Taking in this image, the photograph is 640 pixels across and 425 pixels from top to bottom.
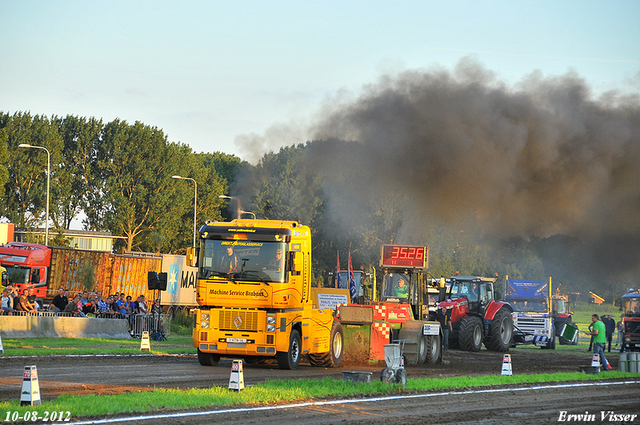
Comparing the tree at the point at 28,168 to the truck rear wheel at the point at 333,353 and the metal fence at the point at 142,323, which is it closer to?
the metal fence at the point at 142,323

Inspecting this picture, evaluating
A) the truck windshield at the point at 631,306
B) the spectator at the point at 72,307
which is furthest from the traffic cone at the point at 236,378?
the truck windshield at the point at 631,306

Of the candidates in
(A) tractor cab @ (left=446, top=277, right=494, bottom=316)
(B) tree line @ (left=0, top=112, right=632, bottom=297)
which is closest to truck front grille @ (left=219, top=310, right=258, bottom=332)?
(A) tractor cab @ (left=446, top=277, right=494, bottom=316)

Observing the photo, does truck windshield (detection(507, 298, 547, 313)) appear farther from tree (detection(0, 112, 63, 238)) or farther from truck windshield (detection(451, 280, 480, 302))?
tree (detection(0, 112, 63, 238))

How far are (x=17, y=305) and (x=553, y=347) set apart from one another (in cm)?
2473

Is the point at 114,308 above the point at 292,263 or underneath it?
underneath

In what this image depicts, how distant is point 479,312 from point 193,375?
1811 cm

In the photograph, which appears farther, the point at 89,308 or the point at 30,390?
the point at 89,308

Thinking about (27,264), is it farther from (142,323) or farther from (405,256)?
(405,256)

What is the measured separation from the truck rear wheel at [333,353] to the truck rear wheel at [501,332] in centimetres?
1187

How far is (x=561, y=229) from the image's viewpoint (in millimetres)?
31781

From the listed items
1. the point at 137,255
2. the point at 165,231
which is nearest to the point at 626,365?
the point at 137,255

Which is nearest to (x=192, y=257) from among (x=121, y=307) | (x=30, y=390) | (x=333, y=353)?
(x=333, y=353)

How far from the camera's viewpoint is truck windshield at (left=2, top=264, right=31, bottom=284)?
38812 mm

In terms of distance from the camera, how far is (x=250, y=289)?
19188 mm
